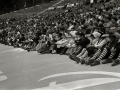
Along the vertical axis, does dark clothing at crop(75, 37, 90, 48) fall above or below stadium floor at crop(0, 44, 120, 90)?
above

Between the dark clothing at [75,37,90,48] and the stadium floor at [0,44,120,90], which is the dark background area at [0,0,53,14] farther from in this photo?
the stadium floor at [0,44,120,90]

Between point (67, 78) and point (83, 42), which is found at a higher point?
point (83, 42)

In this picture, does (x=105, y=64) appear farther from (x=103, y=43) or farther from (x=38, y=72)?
(x=38, y=72)

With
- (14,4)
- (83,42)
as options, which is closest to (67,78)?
(83,42)

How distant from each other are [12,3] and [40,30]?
41.6 metres

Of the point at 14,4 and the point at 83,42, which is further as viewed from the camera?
the point at 14,4

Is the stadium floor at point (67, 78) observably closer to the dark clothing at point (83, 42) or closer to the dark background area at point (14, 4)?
the dark clothing at point (83, 42)

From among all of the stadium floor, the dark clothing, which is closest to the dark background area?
the dark clothing

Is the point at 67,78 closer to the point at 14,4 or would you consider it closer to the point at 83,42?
the point at 83,42

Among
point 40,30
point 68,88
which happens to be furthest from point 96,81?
point 40,30

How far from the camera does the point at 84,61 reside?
32.3 ft

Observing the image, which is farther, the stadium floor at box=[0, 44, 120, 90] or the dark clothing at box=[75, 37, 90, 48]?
the dark clothing at box=[75, 37, 90, 48]

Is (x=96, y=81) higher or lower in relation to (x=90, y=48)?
lower

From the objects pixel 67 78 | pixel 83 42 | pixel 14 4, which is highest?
pixel 14 4
